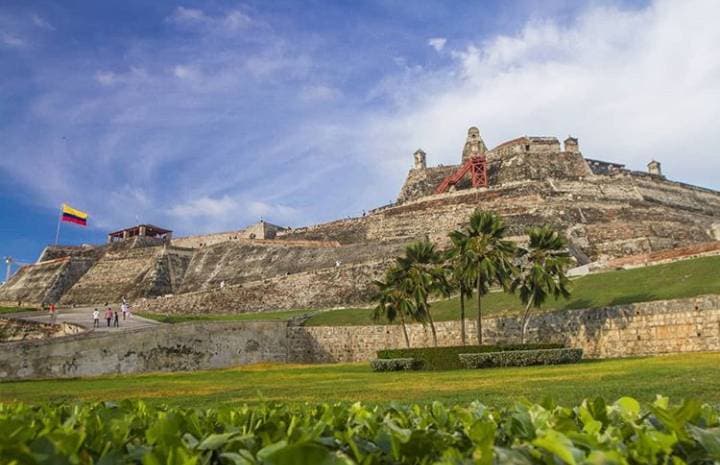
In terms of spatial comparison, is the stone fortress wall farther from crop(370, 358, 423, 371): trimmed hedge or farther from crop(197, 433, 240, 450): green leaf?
crop(197, 433, 240, 450): green leaf

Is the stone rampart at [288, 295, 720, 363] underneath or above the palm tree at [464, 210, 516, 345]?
underneath

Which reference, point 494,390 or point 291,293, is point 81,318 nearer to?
point 291,293

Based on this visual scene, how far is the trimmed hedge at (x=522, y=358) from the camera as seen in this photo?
80.7ft

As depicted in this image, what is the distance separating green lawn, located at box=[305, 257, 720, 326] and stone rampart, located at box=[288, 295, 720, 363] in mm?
820

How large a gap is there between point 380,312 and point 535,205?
26.6 m

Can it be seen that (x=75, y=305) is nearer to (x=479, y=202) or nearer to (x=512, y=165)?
(x=479, y=202)

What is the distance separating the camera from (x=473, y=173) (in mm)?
65375

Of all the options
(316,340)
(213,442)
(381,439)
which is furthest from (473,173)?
(213,442)

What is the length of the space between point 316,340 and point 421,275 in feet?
32.0

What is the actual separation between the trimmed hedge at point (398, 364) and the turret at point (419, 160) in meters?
49.3

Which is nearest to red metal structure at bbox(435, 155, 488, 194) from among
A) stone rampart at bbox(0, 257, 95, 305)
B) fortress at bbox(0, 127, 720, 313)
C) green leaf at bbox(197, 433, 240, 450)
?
fortress at bbox(0, 127, 720, 313)

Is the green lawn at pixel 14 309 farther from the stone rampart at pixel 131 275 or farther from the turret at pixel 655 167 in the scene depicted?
the turret at pixel 655 167

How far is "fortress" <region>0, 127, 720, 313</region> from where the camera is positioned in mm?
47094

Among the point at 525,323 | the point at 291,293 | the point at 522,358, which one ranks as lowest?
the point at 522,358
